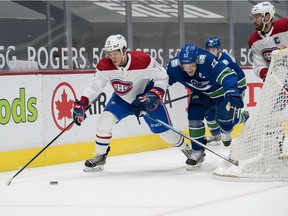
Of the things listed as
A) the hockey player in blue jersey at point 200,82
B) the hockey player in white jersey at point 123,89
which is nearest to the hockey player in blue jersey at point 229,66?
the hockey player in blue jersey at point 200,82

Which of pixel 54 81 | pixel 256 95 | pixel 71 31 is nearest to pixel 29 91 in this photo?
pixel 54 81

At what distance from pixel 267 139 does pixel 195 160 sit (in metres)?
0.85

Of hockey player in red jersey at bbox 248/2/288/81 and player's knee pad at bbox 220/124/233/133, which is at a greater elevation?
hockey player in red jersey at bbox 248/2/288/81

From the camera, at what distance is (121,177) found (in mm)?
6199

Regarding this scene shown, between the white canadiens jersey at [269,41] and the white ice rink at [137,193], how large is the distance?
3.02 ft

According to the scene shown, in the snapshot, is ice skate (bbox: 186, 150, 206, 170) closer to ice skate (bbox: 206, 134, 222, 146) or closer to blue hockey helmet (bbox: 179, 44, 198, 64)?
blue hockey helmet (bbox: 179, 44, 198, 64)

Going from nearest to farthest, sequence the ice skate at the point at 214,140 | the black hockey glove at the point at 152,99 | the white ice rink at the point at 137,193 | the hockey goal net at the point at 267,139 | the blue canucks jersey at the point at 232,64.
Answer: the white ice rink at the point at 137,193, the hockey goal net at the point at 267,139, the black hockey glove at the point at 152,99, the blue canucks jersey at the point at 232,64, the ice skate at the point at 214,140

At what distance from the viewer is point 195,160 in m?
6.50

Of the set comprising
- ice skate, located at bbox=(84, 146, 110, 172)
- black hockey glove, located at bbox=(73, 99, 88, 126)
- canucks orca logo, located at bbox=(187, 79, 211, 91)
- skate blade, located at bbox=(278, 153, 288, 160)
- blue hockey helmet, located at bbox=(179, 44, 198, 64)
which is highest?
blue hockey helmet, located at bbox=(179, 44, 198, 64)

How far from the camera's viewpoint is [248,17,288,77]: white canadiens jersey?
7.00m

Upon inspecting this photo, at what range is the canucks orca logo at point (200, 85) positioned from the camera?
259 inches

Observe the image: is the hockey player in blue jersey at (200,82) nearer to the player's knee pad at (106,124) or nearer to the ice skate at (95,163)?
the player's knee pad at (106,124)

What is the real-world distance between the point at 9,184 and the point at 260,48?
95.8 inches

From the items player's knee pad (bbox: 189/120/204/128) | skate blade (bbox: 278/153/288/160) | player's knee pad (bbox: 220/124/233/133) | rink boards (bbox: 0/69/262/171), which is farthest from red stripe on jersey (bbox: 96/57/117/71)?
player's knee pad (bbox: 220/124/233/133)
